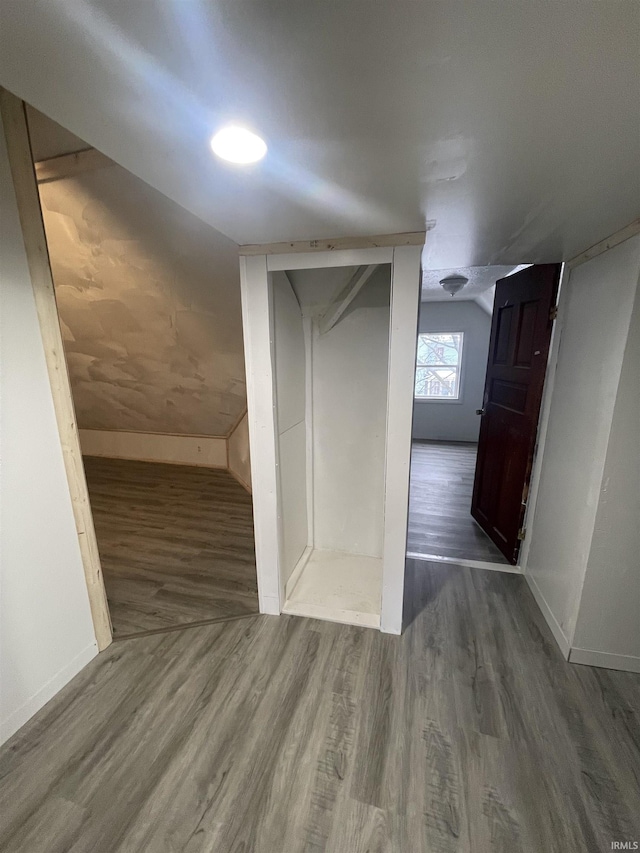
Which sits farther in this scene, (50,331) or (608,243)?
(608,243)

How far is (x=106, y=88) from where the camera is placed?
70 cm

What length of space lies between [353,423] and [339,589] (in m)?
1.11

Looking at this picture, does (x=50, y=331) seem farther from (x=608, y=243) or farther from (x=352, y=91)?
(x=608, y=243)

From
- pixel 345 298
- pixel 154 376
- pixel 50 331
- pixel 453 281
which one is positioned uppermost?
pixel 453 281

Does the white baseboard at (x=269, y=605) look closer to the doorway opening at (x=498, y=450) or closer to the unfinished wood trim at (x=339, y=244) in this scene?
the doorway opening at (x=498, y=450)

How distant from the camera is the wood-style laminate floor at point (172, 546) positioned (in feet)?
6.89

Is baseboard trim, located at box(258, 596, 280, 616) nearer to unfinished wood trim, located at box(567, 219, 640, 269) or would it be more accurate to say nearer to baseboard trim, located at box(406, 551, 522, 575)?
baseboard trim, located at box(406, 551, 522, 575)

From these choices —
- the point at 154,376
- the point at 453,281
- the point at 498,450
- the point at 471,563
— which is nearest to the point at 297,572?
the point at 471,563

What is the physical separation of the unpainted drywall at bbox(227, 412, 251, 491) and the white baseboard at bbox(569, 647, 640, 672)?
10.3ft

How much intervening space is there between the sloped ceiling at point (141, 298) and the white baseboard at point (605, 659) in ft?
10.0

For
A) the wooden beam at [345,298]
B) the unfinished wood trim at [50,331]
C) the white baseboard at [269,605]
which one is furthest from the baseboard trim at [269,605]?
the wooden beam at [345,298]

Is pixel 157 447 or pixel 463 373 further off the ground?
pixel 463 373

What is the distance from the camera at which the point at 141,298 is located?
9.66 feet

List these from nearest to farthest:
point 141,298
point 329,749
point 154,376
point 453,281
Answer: point 329,749, point 141,298, point 453,281, point 154,376
